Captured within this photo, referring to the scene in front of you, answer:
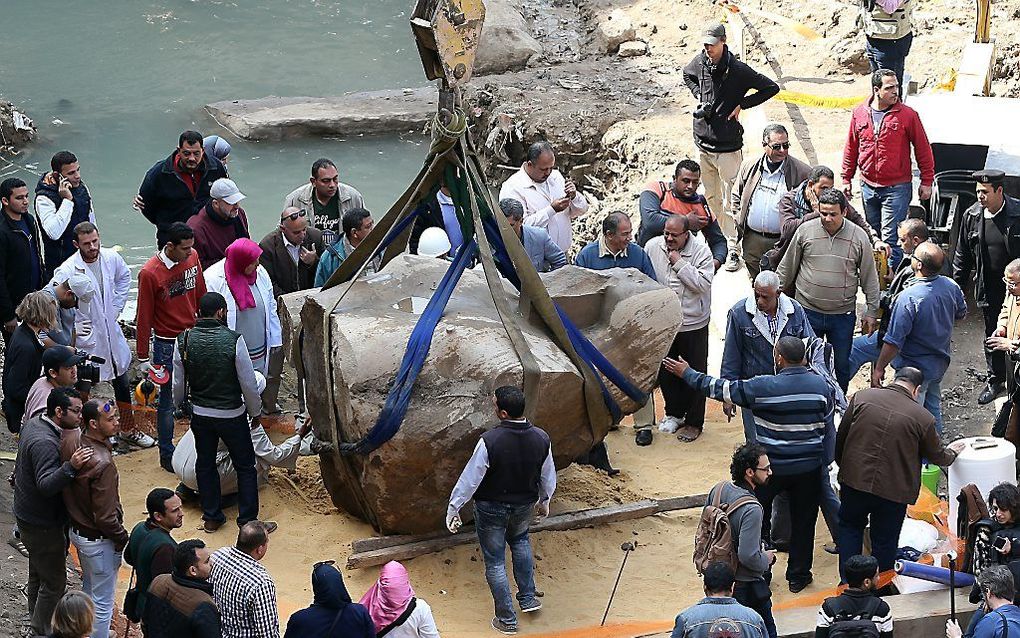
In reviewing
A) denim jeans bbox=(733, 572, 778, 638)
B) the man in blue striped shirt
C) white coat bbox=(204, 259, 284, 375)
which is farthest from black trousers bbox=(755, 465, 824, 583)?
white coat bbox=(204, 259, 284, 375)

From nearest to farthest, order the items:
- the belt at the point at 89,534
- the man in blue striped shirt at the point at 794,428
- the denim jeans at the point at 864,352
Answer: the belt at the point at 89,534
the man in blue striped shirt at the point at 794,428
the denim jeans at the point at 864,352

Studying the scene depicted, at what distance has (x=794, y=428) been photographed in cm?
718

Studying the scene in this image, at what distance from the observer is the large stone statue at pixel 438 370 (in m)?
7.25

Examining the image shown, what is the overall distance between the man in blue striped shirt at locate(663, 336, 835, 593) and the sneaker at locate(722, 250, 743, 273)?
4.12 metres

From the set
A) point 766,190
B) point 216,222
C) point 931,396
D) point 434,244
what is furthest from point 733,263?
point 216,222

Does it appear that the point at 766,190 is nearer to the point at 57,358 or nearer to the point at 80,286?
the point at 80,286

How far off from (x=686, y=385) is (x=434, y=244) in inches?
78.0

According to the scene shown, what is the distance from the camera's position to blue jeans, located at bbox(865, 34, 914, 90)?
12664 mm

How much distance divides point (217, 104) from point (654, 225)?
11.5 metres

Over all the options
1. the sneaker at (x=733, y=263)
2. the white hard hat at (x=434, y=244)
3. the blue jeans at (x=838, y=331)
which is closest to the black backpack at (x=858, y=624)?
the blue jeans at (x=838, y=331)

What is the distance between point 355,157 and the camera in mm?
17984

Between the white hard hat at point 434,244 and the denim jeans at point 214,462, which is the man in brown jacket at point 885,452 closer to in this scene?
the white hard hat at point 434,244

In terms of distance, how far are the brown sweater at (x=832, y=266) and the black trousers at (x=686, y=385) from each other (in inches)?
29.8

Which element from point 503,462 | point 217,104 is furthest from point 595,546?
point 217,104
